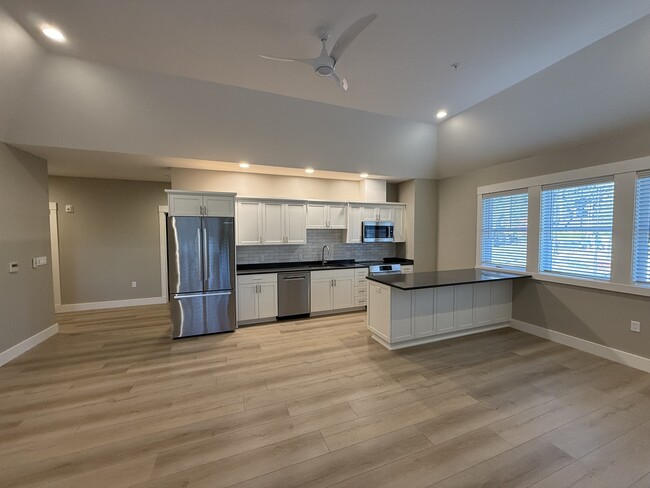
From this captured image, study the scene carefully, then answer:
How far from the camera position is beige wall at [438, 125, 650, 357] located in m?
3.03

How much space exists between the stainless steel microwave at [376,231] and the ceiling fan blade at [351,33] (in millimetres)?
3514

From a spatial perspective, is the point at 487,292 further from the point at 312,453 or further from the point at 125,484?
the point at 125,484

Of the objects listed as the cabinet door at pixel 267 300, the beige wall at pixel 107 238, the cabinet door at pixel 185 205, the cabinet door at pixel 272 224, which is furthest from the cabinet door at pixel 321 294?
the beige wall at pixel 107 238

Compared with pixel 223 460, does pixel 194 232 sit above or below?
above

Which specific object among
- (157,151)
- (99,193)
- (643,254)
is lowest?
(643,254)

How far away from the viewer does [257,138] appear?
3.91 m

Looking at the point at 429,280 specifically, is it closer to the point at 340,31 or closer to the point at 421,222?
the point at 421,222

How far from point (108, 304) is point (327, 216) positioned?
4797 mm

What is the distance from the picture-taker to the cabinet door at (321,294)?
191 inches

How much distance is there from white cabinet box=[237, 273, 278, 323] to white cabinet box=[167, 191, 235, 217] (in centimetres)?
111

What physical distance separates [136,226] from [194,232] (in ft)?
8.56

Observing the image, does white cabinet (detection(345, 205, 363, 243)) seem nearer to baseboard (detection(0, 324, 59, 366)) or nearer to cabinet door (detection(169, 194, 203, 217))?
cabinet door (detection(169, 194, 203, 217))

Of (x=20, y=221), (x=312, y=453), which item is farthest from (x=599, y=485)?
(x=20, y=221)

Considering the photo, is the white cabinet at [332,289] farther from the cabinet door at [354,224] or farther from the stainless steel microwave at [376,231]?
the stainless steel microwave at [376,231]
